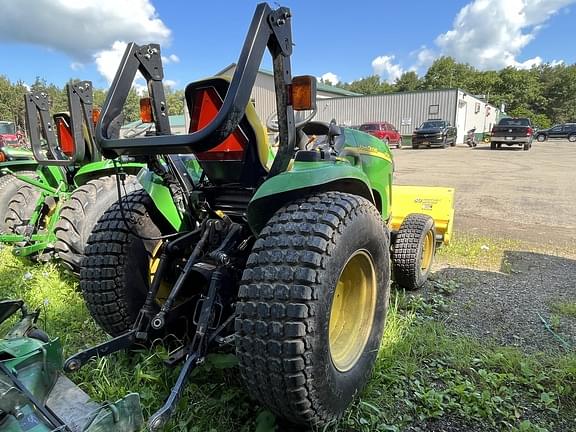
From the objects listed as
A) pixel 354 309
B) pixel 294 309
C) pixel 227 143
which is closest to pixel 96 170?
pixel 227 143

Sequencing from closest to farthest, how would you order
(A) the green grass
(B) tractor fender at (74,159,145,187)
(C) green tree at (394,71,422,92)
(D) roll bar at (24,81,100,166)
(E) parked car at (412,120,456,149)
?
(A) the green grass → (D) roll bar at (24,81,100,166) → (B) tractor fender at (74,159,145,187) → (E) parked car at (412,120,456,149) → (C) green tree at (394,71,422,92)

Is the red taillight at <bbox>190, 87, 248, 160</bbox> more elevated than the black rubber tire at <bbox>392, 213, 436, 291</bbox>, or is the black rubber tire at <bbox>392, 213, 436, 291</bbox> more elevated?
the red taillight at <bbox>190, 87, 248, 160</bbox>

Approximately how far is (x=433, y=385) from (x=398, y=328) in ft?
1.80

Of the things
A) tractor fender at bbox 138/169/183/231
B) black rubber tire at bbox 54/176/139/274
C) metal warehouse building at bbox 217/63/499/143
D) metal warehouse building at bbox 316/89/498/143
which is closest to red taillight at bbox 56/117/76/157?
black rubber tire at bbox 54/176/139/274

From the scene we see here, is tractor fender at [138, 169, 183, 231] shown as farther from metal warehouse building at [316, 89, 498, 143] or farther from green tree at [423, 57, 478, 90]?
green tree at [423, 57, 478, 90]

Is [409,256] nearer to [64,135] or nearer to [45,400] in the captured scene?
[45,400]

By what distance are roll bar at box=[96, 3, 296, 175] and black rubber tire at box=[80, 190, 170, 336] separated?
0.60 meters

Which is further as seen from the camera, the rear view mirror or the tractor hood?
the rear view mirror

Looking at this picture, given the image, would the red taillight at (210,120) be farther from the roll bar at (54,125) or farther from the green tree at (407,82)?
the green tree at (407,82)

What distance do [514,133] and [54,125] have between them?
82.3 ft

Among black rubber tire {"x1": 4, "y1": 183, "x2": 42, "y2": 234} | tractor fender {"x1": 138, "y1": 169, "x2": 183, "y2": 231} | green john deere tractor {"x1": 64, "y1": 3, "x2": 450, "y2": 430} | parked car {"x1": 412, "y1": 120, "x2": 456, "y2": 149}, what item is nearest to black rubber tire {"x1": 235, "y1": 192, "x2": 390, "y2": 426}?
green john deere tractor {"x1": 64, "y1": 3, "x2": 450, "y2": 430}

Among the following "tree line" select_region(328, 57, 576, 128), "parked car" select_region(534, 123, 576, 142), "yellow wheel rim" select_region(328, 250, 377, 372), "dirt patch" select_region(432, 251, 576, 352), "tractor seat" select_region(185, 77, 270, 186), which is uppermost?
"tree line" select_region(328, 57, 576, 128)

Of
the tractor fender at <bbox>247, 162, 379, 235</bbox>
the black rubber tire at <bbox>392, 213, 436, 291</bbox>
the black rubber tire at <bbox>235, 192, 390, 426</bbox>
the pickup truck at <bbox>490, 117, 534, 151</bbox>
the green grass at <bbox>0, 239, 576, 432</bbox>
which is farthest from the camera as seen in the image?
the pickup truck at <bbox>490, 117, 534, 151</bbox>

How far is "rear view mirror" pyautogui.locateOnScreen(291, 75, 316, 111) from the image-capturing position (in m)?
1.90
